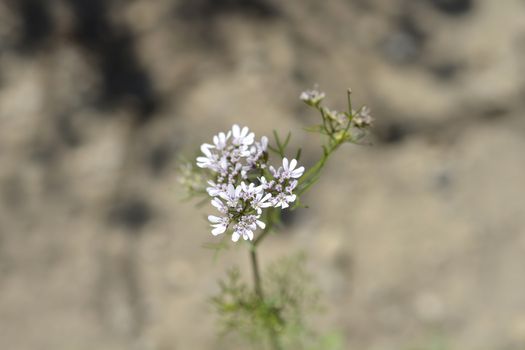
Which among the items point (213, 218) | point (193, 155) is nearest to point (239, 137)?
point (213, 218)

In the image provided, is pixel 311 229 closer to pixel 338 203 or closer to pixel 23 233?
pixel 338 203

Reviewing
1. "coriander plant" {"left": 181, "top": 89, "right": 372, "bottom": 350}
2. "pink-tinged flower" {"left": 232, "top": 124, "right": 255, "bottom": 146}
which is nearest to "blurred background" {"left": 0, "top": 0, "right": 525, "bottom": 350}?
"coriander plant" {"left": 181, "top": 89, "right": 372, "bottom": 350}

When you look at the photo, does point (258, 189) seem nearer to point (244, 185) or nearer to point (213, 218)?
point (244, 185)

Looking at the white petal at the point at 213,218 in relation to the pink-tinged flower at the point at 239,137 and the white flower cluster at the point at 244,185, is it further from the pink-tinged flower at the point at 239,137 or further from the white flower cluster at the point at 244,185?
the pink-tinged flower at the point at 239,137

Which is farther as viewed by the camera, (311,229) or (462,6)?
(462,6)

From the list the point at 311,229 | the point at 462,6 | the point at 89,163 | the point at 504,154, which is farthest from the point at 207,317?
the point at 462,6

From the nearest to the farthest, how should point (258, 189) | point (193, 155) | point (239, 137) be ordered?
point (258, 189) < point (239, 137) < point (193, 155)
